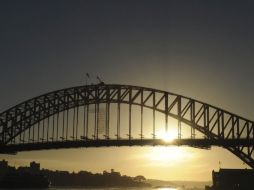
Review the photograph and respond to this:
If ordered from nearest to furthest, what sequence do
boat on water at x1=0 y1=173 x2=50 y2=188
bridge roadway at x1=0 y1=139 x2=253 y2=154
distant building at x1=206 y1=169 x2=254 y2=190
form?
bridge roadway at x1=0 y1=139 x2=253 y2=154 < distant building at x1=206 y1=169 x2=254 y2=190 < boat on water at x1=0 y1=173 x2=50 y2=188

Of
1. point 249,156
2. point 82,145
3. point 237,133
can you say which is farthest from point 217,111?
point 82,145

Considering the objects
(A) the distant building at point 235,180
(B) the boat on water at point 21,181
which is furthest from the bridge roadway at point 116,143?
(B) the boat on water at point 21,181

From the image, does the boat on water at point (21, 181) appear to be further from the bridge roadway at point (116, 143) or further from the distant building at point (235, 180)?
the bridge roadway at point (116, 143)

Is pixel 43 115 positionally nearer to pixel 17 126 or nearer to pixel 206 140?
pixel 17 126

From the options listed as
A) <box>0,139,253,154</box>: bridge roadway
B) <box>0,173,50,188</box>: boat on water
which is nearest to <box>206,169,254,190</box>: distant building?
<box>0,139,253,154</box>: bridge roadway

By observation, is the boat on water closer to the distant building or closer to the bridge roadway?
the distant building
